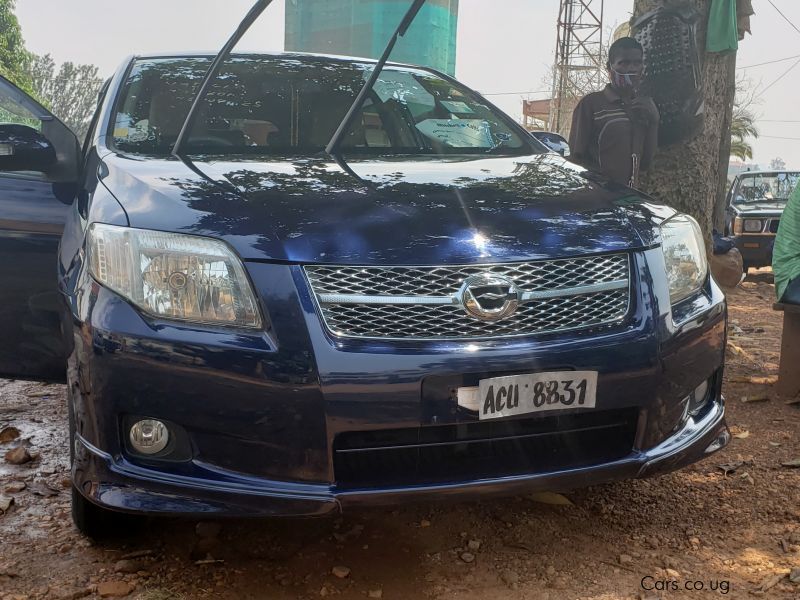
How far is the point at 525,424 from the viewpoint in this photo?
230cm

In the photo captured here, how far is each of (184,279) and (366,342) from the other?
49 centimetres

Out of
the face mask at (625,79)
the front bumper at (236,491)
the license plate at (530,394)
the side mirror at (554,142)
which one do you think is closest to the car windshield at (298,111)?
Answer: the side mirror at (554,142)

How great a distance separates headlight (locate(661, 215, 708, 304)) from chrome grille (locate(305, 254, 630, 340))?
386 millimetres

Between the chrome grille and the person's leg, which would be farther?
the person's leg

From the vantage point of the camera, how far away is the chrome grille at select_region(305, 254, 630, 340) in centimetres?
216

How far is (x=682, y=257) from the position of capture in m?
2.63

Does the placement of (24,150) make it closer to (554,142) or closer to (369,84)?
(369,84)

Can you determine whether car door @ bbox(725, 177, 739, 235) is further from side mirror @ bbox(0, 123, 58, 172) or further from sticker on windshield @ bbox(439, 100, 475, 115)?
side mirror @ bbox(0, 123, 58, 172)

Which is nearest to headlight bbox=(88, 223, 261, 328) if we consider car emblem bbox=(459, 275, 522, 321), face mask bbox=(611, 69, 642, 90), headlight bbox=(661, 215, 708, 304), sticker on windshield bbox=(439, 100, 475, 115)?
car emblem bbox=(459, 275, 522, 321)

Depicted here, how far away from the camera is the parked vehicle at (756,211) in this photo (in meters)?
10.9

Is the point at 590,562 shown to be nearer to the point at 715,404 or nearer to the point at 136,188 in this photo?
the point at 715,404

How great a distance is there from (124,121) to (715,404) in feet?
7.74

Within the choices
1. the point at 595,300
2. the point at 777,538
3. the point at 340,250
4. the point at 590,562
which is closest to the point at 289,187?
the point at 340,250

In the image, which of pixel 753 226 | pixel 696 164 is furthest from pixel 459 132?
pixel 753 226
